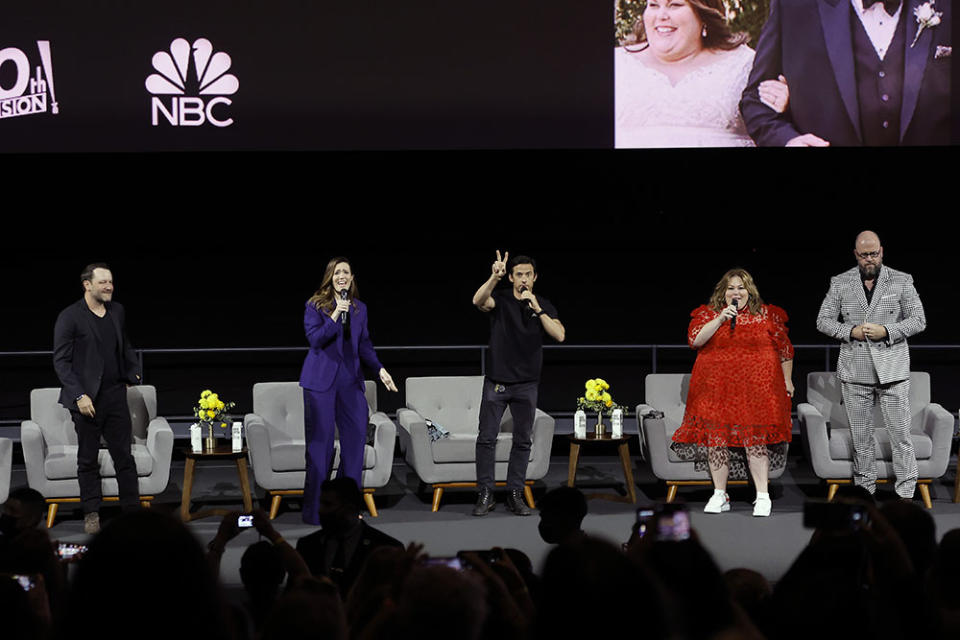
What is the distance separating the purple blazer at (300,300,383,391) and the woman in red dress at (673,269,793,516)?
1789mm

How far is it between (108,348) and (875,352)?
4064mm

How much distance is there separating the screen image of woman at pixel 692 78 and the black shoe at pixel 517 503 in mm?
2927

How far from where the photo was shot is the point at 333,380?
6.10 meters

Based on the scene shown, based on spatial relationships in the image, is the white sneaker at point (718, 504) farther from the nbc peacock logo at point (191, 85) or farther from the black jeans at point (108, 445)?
the nbc peacock logo at point (191, 85)

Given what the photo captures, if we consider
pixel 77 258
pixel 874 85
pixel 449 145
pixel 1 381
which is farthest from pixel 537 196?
pixel 1 381

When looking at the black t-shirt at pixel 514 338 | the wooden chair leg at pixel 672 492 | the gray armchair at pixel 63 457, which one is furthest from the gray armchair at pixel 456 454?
the gray armchair at pixel 63 457

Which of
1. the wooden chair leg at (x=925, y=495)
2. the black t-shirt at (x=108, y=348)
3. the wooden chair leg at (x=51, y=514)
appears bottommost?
the wooden chair leg at (x=925, y=495)

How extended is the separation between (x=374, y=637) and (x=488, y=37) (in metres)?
6.88

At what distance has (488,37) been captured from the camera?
27.1 feet

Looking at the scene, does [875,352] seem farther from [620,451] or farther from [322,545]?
[322,545]

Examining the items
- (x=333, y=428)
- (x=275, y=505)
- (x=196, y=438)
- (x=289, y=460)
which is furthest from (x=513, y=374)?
(x=196, y=438)

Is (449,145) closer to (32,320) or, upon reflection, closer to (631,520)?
(631,520)

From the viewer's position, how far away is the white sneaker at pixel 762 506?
20.8 feet

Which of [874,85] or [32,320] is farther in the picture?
[32,320]
